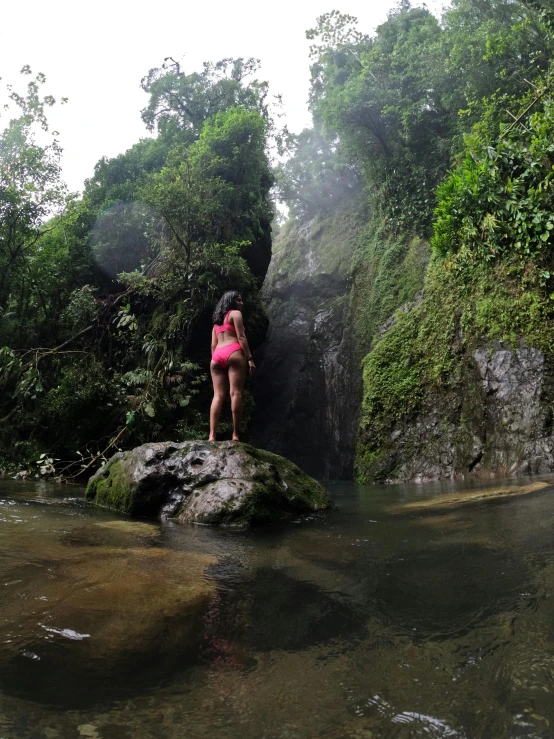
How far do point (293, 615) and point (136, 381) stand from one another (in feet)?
28.5

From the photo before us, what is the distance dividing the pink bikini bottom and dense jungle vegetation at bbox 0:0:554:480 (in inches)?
144

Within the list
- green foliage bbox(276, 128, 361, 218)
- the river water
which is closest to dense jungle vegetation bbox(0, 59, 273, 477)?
the river water

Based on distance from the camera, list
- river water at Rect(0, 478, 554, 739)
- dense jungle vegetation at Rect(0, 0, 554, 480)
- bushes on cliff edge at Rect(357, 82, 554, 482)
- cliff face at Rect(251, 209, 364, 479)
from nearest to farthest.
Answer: river water at Rect(0, 478, 554, 739), bushes on cliff edge at Rect(357, 82, 554, 482), dense jungle vegetation at Rect(0, 0, 554, 480), cliff face at Rect(251, 209, 364, 479)

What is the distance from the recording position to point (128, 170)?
669 inches

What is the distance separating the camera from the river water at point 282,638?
1.17 meters

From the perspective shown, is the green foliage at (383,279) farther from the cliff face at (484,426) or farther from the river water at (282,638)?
the river water at (282,638)

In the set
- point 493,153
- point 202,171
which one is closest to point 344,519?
point 493,153

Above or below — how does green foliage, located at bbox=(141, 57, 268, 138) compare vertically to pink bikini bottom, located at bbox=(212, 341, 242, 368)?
above

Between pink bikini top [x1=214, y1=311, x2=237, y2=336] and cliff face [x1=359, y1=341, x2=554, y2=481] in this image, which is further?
cliff face [x1=359, y1=341, x2=554, y2=481]

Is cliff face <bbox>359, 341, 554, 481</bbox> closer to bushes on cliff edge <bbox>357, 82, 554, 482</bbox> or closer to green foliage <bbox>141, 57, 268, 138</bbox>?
bushes on cliff edge <bbox>357, 82, 554, 482</bbox>

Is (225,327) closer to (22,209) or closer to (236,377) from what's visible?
(236,377)

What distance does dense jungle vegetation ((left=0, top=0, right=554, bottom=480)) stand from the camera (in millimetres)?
9727

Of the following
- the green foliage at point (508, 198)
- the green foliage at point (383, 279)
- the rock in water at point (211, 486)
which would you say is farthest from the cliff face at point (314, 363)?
the rock in water at point (211, 486)

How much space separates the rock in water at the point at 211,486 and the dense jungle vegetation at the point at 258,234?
4.11 metres
